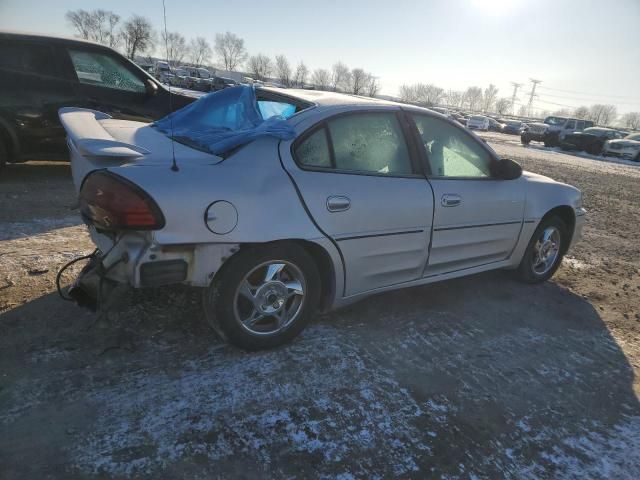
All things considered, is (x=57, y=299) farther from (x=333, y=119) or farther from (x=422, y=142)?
(x=422, y=142)

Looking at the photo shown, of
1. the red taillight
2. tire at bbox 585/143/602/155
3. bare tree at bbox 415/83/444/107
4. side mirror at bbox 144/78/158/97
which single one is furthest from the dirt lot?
bare tree at bbox 415/83/444/107

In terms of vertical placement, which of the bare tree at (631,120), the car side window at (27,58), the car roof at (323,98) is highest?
the car side window at (27,58)

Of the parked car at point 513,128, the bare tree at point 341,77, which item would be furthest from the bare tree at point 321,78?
the parked car at point 513,128

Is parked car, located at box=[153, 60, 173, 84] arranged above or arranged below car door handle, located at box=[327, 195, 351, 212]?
above

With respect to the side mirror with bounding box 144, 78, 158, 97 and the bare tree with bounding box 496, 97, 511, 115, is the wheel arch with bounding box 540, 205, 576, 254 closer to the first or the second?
the side mirror with bounding box 144, 78, 158, 97

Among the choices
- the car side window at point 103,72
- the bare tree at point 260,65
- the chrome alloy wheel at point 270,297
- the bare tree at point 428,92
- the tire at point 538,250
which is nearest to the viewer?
the chrome alloy wheel at point 270,297

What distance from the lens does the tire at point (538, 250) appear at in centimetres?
417

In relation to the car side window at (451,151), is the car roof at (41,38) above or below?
above

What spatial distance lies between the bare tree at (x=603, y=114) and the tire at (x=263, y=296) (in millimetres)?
157126

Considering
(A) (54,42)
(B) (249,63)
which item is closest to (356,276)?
(A) (54,42)

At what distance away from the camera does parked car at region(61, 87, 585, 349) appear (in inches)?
90.3

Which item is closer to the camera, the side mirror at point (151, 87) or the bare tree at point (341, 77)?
the side mirror at point (151, 87)

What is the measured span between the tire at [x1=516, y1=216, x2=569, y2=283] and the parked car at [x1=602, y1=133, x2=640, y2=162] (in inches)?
920

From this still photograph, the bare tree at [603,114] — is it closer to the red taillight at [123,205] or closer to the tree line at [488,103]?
the tree line at [488,103]
